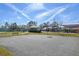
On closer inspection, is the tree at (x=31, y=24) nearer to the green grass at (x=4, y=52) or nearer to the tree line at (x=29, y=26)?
the tree line at (x=29, y=26)

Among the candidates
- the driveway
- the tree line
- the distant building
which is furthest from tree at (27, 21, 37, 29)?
the distant building

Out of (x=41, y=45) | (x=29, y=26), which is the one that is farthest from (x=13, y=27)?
(x=41, y=45)

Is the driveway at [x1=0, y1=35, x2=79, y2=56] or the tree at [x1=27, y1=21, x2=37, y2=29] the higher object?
the tree at [x1=27, y1=21, x2=37, y2=29]

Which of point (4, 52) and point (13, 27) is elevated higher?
point (13, 27)

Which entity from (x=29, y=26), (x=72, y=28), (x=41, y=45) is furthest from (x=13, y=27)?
(x=72, y=28)

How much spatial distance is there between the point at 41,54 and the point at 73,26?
0.41 m

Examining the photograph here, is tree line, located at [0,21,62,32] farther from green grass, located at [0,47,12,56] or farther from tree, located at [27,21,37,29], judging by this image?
green grass, located at [0,47,12,56]

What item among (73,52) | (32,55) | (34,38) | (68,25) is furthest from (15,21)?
(73,52)

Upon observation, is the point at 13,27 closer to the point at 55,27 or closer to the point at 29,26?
the point at 29,26

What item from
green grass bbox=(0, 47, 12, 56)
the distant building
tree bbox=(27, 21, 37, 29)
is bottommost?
green grass bbox=(0, 47, 12, 56)

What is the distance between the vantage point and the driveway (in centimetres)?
149

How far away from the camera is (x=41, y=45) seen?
1513 millimetres

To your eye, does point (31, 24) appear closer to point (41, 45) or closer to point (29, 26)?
point (29, 26)

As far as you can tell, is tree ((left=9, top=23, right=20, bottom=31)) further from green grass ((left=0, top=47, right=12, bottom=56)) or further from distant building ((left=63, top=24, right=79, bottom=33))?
distant building ((left=63, top=24, right=79, bottom=33))
